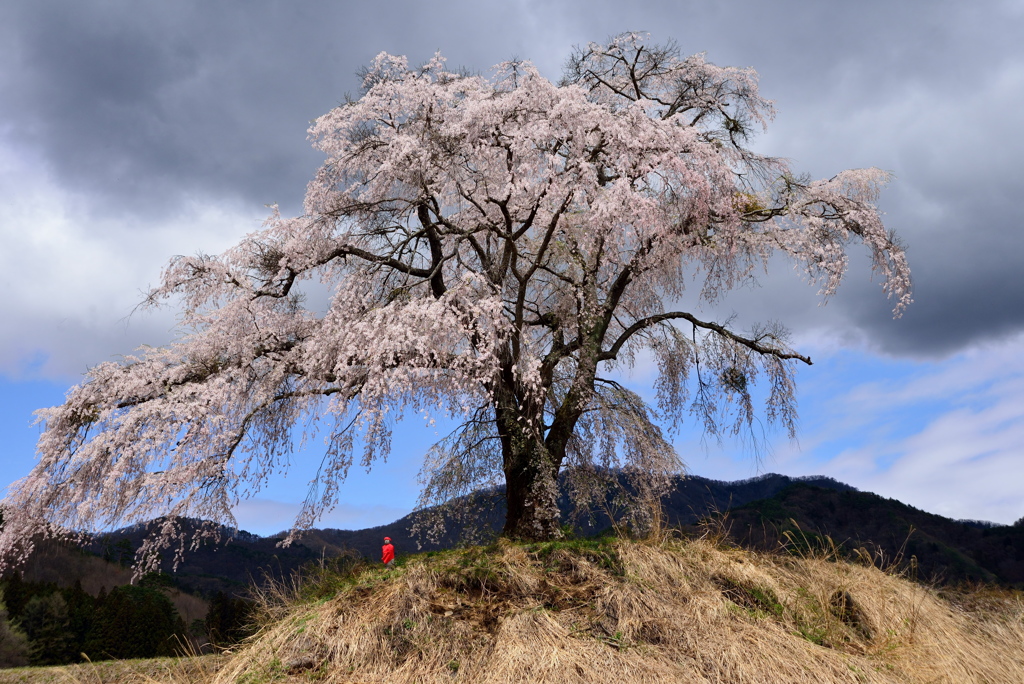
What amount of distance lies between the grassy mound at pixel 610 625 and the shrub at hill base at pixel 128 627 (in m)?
16.8

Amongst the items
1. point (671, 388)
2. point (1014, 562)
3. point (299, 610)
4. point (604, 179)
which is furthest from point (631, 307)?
point (1014, 562)

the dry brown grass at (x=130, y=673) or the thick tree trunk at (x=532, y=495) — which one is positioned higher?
the thick tree trunk at (x=532, y=495)

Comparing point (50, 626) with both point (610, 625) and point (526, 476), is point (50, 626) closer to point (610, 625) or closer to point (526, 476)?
point (526, 476)

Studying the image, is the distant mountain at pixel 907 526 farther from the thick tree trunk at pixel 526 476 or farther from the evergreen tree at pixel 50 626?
the evergreen tree at pixel 50 626

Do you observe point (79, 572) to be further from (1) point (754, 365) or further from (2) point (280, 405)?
(1) point (754, 365)

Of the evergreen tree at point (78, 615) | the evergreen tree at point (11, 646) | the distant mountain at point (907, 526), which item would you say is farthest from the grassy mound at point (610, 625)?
the evergreen tree at point (78, 615)

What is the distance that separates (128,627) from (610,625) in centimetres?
2145

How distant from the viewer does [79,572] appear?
29969mm

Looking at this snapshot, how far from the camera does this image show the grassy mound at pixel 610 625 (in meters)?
5.83

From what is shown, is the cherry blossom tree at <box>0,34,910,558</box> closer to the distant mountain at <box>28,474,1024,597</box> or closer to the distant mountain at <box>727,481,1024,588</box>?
the distant mountain at <box>28,474,1024,597</box>

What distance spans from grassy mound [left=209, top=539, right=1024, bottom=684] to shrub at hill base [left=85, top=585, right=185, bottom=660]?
55.1ft

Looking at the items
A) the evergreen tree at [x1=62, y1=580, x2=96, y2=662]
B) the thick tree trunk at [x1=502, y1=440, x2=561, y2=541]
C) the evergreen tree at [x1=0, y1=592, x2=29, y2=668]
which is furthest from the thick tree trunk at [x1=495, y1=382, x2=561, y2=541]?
the evergreen tree at [x1=62, y1=580, x2=96, y2=662]

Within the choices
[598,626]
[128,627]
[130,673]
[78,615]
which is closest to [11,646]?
[78,615]

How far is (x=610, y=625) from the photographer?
248 inches
